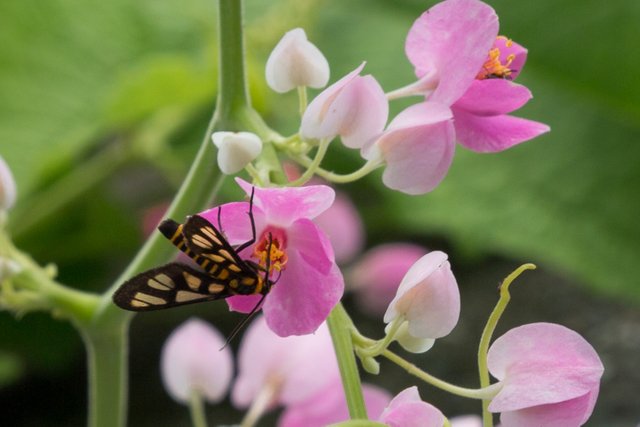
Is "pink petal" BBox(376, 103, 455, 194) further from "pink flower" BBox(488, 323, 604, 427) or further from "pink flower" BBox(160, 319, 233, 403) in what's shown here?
"pink flower" BBox(160, 319, 233, 403)

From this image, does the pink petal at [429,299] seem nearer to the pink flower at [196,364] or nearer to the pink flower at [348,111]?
the pink flower at [348,111]

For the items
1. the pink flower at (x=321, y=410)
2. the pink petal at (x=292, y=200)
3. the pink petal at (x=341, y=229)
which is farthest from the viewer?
the pink petal at (x=341, y=229)

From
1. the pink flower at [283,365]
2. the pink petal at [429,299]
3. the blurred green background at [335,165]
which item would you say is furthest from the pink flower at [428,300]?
the blurred green background at [335,165]

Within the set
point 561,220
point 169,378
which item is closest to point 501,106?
point 169,378

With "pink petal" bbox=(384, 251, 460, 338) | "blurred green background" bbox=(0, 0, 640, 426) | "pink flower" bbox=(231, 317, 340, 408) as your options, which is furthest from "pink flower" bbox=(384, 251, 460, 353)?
"blurred green background" bbox=(0, 0, 640, 426)

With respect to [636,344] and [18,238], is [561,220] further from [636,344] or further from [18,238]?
[18,238]
